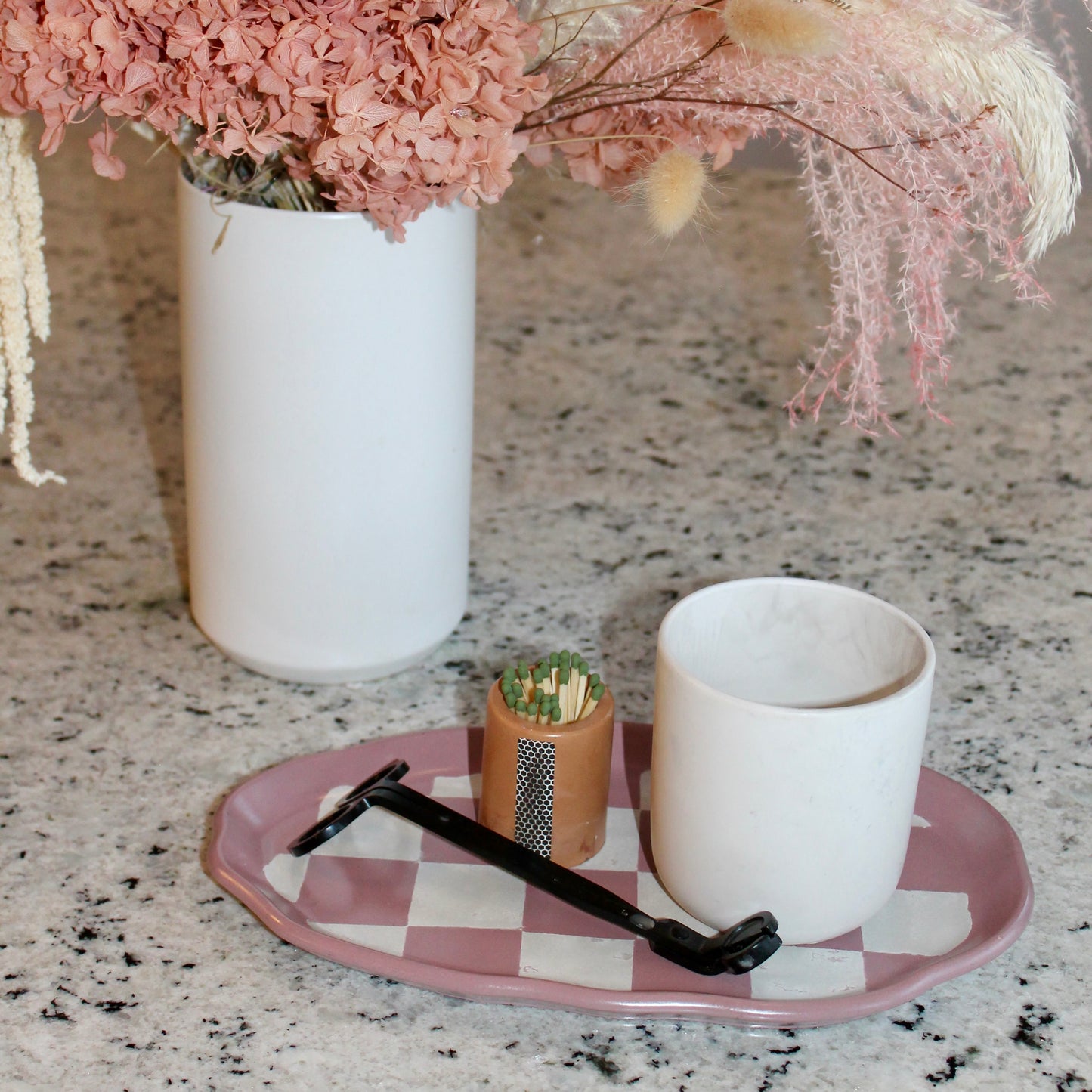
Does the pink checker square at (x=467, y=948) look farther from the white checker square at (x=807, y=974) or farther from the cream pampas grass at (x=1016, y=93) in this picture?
the cream pampas grass at (x=1016, y=93)

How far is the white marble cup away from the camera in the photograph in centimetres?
51

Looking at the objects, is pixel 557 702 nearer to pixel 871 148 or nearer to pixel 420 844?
pixel 420 844

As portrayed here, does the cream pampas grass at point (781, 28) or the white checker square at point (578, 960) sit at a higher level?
the cream pampas grass at point (781, 28)

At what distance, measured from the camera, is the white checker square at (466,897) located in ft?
1.86

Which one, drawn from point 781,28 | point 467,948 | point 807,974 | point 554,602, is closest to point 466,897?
point 467,948

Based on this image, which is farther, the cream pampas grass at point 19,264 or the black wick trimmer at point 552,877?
the cream pampas grass at point 19,264

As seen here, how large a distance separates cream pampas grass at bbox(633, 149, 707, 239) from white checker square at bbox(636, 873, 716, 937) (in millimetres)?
258

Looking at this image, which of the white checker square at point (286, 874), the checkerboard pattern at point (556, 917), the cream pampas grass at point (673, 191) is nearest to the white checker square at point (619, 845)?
the checkerboard pattern at point (556, 917)

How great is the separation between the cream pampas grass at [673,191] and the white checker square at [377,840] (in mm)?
264

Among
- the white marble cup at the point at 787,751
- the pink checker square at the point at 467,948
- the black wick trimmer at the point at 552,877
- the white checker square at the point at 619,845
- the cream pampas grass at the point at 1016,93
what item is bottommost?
the pink checker square at the point at 467,948

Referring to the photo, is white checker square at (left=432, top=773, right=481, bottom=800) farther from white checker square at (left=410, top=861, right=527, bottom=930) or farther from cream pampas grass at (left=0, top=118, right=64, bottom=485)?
cream pampas grass at (left=0, top=118, right=64, bottom=485)

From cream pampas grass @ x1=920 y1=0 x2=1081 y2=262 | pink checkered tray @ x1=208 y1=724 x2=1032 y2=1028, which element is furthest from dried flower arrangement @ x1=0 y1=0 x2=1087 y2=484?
pink checkered tray @ x1=208 y1=724 x2=1032 y2=1028

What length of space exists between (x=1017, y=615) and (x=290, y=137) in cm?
46

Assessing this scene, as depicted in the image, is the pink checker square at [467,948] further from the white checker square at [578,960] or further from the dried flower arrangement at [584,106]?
the dried flower arrangement at [584,106]
